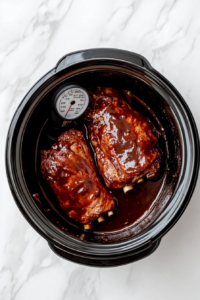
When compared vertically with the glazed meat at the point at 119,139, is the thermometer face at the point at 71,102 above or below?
above

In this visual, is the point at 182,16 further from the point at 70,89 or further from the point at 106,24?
the point at 70,89

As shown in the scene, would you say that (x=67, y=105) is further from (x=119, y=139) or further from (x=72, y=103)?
(x=119, y=139)

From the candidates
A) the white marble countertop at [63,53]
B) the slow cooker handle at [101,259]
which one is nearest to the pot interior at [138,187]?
the slow cooker handle at [101,259]

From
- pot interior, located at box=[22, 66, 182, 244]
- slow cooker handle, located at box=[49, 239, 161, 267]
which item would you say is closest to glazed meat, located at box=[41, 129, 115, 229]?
pot interior, located at box=[22, 66, 182, 244]

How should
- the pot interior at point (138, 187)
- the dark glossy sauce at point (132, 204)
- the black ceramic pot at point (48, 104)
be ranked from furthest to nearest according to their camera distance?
the dark glossy sauce at point (132, 204)
the pot interior at point (138, 187)
the black ceramic pot at point (48, 104)

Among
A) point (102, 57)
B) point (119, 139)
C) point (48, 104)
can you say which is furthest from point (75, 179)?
point (102, 57)

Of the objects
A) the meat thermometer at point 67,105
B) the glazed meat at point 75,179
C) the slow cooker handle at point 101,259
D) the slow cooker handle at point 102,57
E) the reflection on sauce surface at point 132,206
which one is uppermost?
the slow cooker handle at point 102,57

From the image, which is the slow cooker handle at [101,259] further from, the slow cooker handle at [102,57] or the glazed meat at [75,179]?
the slow cooker handle at [102,57]
